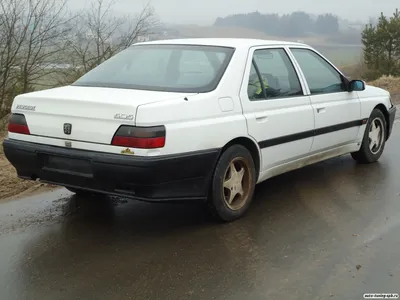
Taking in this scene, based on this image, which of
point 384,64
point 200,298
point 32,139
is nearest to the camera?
point 200,298

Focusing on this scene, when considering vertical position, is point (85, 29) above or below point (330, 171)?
above

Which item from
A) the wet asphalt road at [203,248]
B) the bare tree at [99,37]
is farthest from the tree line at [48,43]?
the wet asphalt road at [203,248]

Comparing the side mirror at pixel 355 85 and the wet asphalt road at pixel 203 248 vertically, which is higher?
the side mirror at pixel 355 85

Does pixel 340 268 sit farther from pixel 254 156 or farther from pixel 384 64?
pixel 384 64

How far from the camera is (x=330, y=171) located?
6.48 metres

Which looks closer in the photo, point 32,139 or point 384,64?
point 32,139

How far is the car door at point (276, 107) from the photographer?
4.79 metres

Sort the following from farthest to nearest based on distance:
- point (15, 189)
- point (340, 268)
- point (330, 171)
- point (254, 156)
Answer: point (330, 171) → point (15, 189) → point (254, 156) → point (340, 268)

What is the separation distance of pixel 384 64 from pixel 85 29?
17028 mm

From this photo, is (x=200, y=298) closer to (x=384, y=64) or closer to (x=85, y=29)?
(x=85, y=29)

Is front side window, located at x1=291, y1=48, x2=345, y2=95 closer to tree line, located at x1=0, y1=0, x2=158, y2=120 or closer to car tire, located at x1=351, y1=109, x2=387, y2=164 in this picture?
car tire, located at x1=351, y1=109, x2=387, y2=164

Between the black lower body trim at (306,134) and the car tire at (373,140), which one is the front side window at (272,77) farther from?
the car tire at (373,140)

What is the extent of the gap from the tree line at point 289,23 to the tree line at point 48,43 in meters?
8.81

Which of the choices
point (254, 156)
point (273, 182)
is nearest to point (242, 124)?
point (254, 156)
